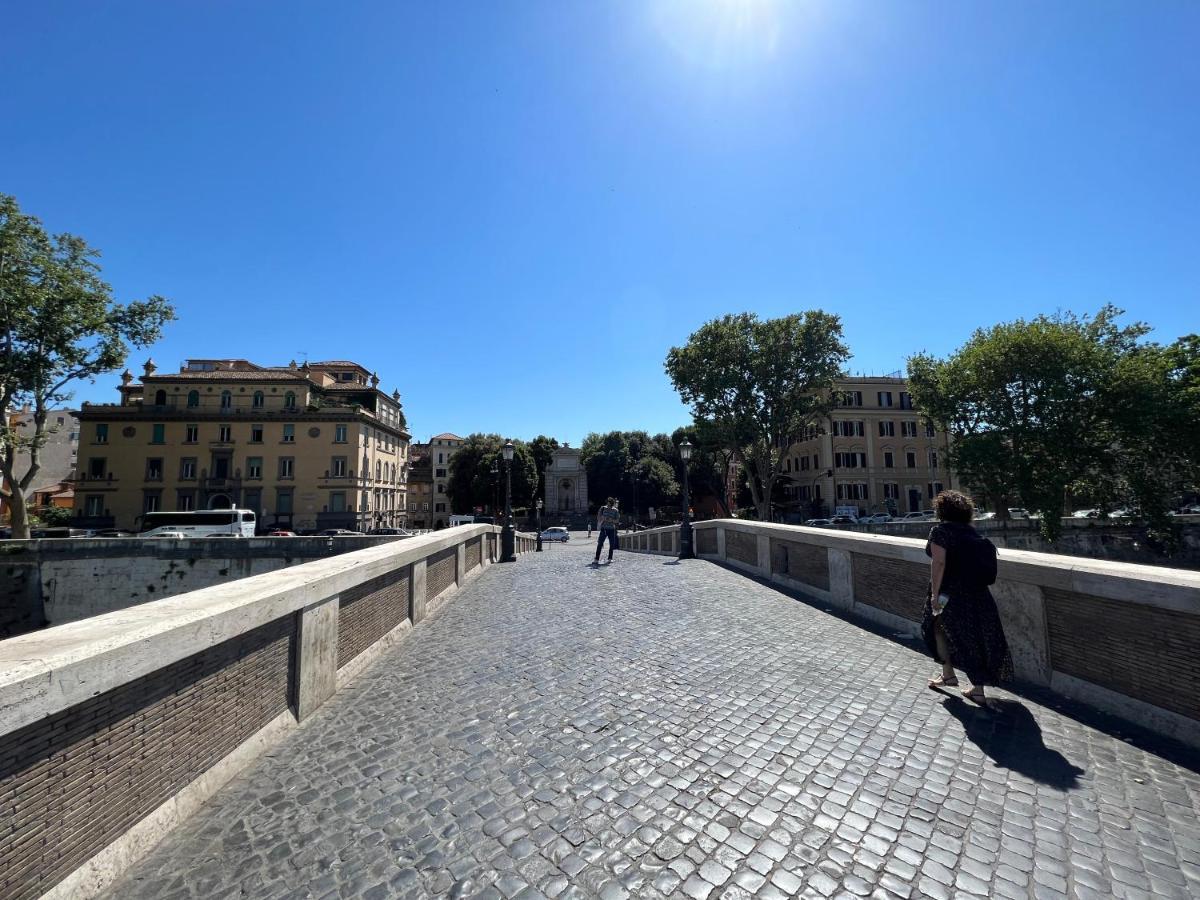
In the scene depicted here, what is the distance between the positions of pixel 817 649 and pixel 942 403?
3140 centimetres

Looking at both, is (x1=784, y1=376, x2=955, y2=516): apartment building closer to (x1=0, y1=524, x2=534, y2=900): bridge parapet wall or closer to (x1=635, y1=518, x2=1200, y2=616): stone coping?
(x1=635, y1=518, x2=1200, y2=616): stone coping

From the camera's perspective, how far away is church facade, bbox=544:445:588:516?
215 ft

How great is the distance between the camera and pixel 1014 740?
11.2 ft

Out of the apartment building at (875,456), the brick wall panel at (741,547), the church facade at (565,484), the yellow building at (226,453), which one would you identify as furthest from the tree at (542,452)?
the brick wall panel at (741,547)

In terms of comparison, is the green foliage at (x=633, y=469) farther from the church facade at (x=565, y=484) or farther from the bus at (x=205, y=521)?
the bus at (x=205, y=521)

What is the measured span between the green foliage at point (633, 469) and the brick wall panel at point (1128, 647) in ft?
172

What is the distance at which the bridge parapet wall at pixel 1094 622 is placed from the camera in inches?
132

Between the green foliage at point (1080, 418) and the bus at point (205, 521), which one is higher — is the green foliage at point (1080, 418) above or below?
above

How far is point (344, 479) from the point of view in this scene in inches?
1753

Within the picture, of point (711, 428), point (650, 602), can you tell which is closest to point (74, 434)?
point (711, 428)

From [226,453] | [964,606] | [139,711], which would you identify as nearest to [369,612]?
[139,711]

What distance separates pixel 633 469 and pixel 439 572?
5108 centimetres

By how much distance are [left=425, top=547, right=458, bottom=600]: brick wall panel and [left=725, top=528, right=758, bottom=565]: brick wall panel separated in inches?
252

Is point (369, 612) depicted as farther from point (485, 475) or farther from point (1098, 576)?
point (485, 475)
